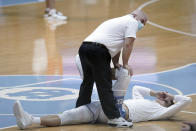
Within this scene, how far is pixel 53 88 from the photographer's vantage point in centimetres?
780

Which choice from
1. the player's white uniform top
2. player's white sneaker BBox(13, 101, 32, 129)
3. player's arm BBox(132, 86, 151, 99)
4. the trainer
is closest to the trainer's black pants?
the trainer

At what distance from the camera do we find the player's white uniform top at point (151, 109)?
6223 mm

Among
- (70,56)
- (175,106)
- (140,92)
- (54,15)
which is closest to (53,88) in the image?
(140,92)

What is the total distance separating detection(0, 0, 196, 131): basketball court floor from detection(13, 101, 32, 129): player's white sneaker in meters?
0.16

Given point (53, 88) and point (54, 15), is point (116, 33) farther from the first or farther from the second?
point (54, 15)

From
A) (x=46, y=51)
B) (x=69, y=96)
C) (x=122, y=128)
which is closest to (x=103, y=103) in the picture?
(x=122, y=128)

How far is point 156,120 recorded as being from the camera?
6.38 metres

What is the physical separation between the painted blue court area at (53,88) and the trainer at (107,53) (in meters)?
0.95

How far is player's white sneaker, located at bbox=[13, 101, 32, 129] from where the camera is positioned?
572 cm

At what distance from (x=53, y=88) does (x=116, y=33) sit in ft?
6.77

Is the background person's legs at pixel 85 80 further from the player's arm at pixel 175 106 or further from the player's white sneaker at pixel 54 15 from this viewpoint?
the player's white sneaker at pixel 54 15

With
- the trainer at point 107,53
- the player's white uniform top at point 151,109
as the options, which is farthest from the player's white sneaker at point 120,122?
the player's white uniform top at point 151,109

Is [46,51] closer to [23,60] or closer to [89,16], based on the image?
[23,60]

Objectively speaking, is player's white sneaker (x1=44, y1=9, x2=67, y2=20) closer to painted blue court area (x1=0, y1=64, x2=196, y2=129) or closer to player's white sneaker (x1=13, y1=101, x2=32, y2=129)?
painted blue court area (x1=0, y1=64, x2=196, y2=129)
